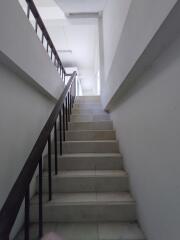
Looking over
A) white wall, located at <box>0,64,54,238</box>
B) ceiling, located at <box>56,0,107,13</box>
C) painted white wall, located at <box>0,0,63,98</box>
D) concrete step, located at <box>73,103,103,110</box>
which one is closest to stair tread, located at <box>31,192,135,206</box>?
white wall, located at <box>0,64,54,238</box>

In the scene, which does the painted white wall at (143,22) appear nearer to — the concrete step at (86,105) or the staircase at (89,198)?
the staircase at (89,198)

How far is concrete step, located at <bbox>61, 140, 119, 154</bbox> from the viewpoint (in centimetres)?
260

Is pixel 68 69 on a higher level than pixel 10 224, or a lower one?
higher

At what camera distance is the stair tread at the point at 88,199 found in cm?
176

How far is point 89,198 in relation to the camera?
185cm

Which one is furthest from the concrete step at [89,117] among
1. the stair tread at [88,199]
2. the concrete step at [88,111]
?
the stair tread at [88,199]

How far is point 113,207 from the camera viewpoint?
68.2 inches

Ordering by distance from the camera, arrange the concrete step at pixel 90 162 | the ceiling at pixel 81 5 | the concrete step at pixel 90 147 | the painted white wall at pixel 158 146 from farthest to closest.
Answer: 1. the ceiling at pixel 81 5
2. the concrete step at pixel 90 147
3. the concrete step at pixel 90 162
4. the painted white wall at pixel 158 146

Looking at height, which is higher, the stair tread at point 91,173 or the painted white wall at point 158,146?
the painted white wall at point 158,146

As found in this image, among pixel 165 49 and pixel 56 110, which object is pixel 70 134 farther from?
pixel 165 49

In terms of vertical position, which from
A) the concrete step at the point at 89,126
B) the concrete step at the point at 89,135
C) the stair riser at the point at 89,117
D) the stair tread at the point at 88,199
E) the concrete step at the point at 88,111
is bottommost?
the stair tread at the point at 88,199

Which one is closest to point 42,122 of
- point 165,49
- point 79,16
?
point 165,49

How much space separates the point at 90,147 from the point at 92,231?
47.0 inches

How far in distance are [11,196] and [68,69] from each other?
708 centimetres
